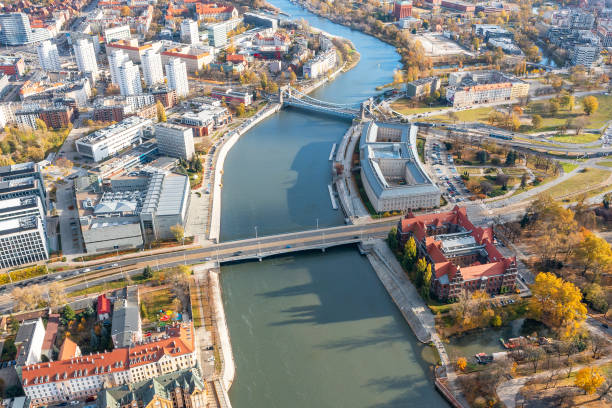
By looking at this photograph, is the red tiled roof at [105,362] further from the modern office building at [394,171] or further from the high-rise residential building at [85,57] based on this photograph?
the high-rise residential building at [85,57]

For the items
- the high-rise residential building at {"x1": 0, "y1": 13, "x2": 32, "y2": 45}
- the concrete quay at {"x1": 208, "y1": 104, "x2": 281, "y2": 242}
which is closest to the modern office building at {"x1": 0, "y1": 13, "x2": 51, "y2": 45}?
the high-rise residential building at {"x1": 0, "y1": 13, "x2": 32, "y2": 45}

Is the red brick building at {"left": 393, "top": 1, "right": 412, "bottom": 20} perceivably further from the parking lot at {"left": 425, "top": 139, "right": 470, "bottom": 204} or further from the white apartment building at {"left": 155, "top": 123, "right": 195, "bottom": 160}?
the white apartment building at {"left": 155, "top": 123, "right": 195, "bottom": 160}

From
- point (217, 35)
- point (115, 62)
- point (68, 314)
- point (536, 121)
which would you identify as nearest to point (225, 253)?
point (68, 314)

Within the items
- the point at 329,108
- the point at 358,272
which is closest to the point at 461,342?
the point at 358,272

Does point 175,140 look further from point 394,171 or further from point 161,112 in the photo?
point 394,171

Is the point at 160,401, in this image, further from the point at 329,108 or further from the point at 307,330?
the point at 329,108

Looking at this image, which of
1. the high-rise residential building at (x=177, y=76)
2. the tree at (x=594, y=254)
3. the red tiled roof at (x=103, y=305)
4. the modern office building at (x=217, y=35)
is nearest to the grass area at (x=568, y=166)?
the tree at (x=594, y=254)
